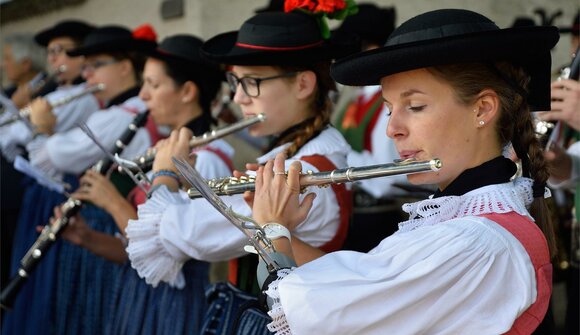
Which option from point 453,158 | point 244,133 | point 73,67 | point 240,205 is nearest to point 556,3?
point 244,133

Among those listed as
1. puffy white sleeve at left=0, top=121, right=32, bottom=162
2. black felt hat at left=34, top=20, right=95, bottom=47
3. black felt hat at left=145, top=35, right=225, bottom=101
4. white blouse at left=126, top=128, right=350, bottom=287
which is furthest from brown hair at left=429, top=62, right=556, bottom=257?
black felt hat at left=34, top=20, right=95, bottom=47

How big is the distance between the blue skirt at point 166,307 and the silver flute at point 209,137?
1.38ft

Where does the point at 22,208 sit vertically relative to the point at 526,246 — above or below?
below

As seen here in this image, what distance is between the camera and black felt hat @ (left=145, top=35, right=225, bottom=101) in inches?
135

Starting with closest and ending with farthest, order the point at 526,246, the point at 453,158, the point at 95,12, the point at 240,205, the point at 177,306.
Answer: the point at 526,246
the point at 453,158
the point at 240,205
the point at 177,306
the point at 95,12

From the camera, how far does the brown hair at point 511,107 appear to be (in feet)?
5.69

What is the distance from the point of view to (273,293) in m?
1.69

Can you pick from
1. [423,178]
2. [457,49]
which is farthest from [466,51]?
[423,178]

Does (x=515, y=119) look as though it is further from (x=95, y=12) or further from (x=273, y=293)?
(x=95, y=12)

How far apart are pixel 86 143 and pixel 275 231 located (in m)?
2.48

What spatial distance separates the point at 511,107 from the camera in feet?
5.84

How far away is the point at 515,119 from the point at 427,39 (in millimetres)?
298

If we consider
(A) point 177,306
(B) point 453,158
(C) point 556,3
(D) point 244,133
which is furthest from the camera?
(C) point 556,3

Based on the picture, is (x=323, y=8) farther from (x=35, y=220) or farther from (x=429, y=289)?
(x=35, y=220)
